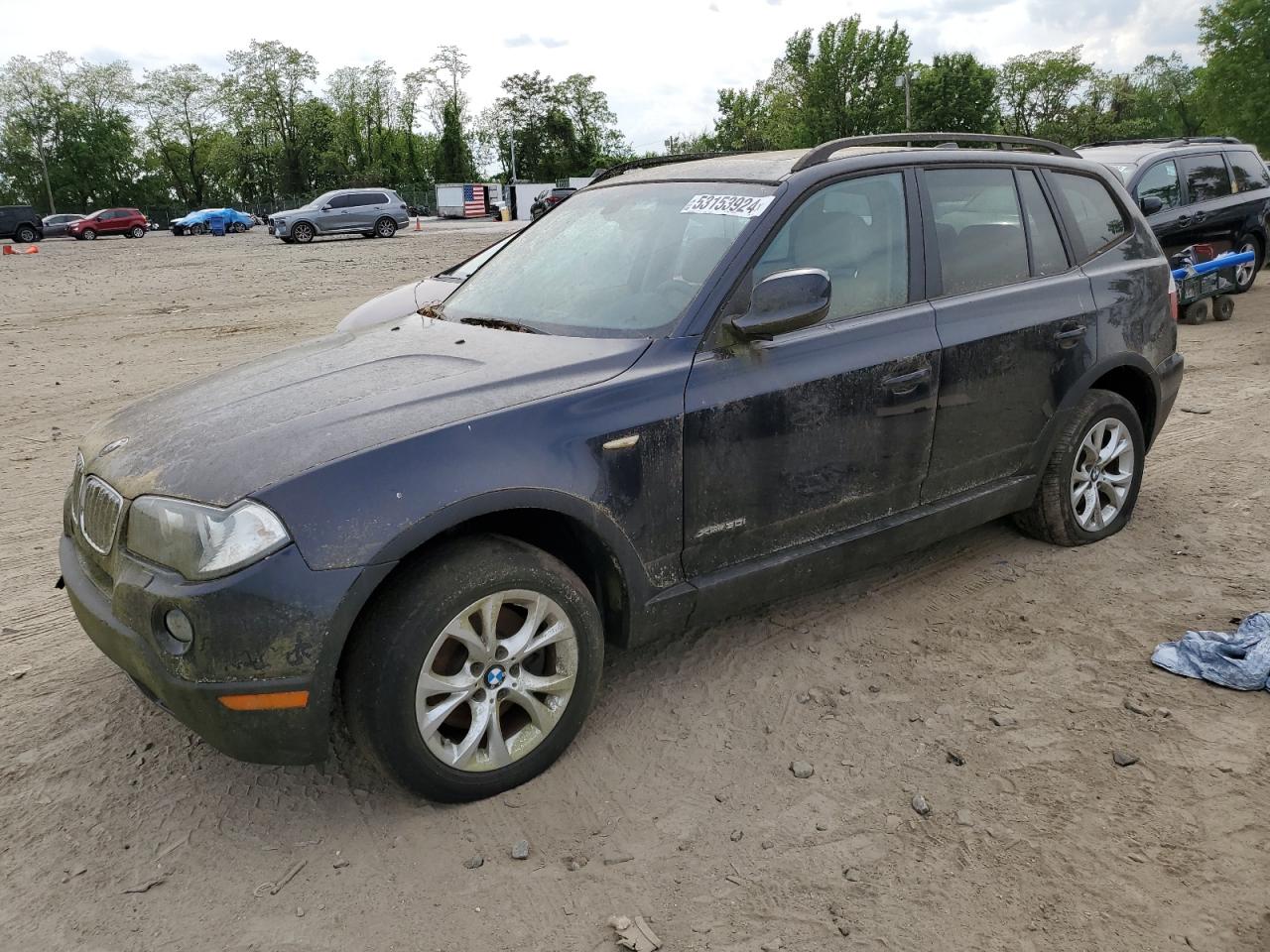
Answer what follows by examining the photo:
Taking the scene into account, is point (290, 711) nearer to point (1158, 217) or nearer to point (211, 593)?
point (211, 593)

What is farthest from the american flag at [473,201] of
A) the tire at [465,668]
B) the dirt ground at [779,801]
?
the tire at [465,668]

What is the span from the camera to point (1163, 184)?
11.1 metres

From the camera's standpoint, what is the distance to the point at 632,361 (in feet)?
10.5

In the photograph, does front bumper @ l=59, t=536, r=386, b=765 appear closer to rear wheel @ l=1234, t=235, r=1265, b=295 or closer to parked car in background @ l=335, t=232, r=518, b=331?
parked car in background @ l=335, t=232, r=518, b=331

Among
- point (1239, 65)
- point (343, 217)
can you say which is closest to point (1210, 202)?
point (343, 217)

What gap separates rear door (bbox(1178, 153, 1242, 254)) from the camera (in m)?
11.4

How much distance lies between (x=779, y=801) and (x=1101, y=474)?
2641mm

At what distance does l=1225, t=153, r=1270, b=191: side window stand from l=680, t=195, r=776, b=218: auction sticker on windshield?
11.0 meters

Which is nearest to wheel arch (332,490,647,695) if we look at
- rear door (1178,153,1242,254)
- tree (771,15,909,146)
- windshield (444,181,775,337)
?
windshield (444,181,775,337)

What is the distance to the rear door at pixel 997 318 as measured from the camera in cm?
392

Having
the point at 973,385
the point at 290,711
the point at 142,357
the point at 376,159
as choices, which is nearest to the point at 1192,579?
the point at 973,385

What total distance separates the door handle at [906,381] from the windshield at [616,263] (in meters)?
0.78

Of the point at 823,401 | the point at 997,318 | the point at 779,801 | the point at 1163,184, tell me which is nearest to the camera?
the point at 779,801

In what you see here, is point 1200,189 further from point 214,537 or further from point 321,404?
point 214,537
